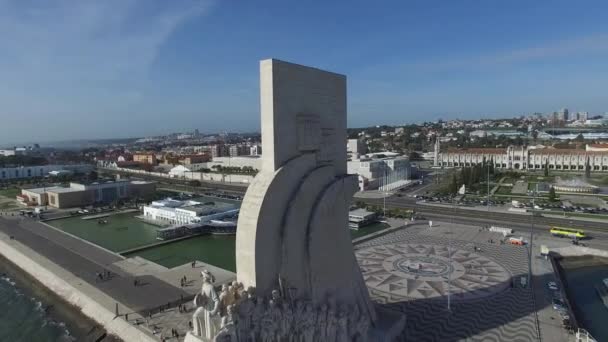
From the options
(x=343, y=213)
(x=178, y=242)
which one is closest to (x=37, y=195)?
(x=178, y=242)

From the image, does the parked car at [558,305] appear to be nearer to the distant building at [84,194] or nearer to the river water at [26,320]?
the river water at [26,320]

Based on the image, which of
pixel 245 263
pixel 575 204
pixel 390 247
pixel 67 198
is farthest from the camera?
pixel 67 198

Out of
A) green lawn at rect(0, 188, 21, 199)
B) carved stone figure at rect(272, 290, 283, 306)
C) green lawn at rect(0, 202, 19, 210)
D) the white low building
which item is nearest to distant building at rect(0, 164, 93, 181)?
green lawn at rect(0, 188, 21, 199)

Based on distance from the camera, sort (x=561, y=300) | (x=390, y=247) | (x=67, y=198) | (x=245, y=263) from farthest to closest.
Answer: (x=67, y=198)
(x=390, y=247)
(x=561, y=300)
(x=245, y=263)

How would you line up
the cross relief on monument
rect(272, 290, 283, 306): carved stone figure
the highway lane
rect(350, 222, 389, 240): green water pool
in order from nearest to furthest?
rect(272, 290, 283, 306): carved stone figure, the cross relief on monument, rect(350, 222, 389, 240): green water pool, the highway lane

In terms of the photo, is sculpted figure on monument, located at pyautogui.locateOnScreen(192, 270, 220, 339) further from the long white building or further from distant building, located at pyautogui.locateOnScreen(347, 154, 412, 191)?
the long white building

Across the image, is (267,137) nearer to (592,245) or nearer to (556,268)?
(556,268)

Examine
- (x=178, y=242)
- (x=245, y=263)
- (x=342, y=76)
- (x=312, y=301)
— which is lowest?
(x=178, y=242)

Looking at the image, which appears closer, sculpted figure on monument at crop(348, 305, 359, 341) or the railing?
sculpted figure on monument at crop(348, 305, 359, 341)

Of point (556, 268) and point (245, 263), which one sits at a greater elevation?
point (245, 263)
